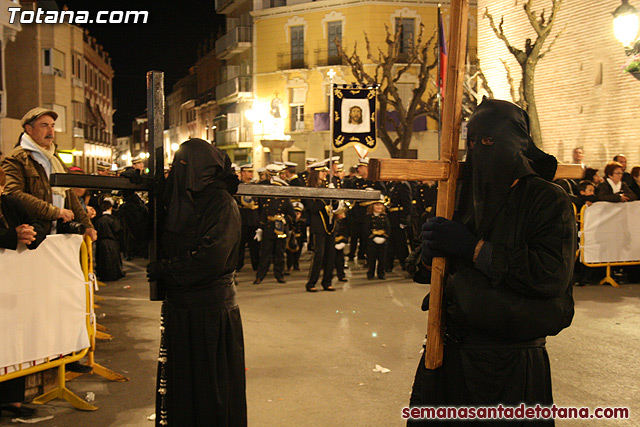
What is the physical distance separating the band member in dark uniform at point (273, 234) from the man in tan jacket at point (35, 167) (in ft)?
20.8

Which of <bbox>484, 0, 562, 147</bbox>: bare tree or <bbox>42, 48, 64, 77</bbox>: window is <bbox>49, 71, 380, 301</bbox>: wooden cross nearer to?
<bbox>484, 0, 562, 147</bbox>: bare tree

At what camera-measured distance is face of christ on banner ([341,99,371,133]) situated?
488 inches

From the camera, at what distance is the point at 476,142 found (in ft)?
9.21

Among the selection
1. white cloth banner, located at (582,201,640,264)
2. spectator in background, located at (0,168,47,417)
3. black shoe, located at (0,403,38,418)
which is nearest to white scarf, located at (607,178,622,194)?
white cloth banner, located at (582,201,640,264)

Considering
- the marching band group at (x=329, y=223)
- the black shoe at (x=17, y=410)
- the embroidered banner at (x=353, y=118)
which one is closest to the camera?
the black shoe at (x=17, y=410)

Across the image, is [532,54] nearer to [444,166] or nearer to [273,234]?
[273,234]

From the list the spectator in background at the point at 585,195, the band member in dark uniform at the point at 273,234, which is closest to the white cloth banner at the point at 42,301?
the band member in dark uniform at the point at 273,234

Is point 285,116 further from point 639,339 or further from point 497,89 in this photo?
point 639,339

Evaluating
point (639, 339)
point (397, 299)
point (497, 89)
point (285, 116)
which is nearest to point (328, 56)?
point (285, 116)

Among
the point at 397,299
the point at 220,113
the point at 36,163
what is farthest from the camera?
the point at 220,113

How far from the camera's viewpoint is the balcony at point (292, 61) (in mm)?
38253

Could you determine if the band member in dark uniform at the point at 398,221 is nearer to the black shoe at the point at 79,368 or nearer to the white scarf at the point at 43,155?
the black shoe at the point at 79,368

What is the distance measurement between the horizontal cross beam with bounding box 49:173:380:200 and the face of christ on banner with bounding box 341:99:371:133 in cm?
867

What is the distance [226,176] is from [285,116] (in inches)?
1403
